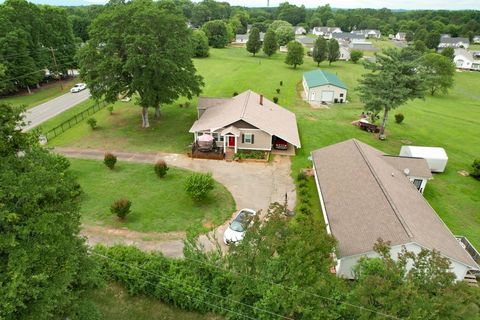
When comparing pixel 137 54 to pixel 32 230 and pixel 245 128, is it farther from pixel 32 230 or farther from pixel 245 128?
pixel 32 230

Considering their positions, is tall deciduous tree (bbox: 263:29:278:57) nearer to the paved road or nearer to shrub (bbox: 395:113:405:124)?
the paved road

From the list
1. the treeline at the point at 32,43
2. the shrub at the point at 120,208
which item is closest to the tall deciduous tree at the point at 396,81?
the shrub at the point at 120,208

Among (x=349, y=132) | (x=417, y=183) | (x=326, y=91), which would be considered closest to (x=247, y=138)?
(x=349, y=132)

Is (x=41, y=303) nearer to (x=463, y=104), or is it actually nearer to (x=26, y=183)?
(x=26, y=183)

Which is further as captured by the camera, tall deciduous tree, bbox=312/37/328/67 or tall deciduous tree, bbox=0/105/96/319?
tall deciduous tree, bbox=312/37/328/67

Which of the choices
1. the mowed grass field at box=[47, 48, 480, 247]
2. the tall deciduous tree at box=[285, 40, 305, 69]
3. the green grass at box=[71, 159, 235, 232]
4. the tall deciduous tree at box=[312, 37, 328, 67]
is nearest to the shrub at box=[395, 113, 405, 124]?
the mowed grass field at box=[47, 48, 480, 247]

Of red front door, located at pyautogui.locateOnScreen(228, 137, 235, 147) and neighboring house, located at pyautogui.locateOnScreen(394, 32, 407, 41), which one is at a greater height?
neighboring house, located at pyautogui.locateOnScreen(394, 32, 407, 41)
